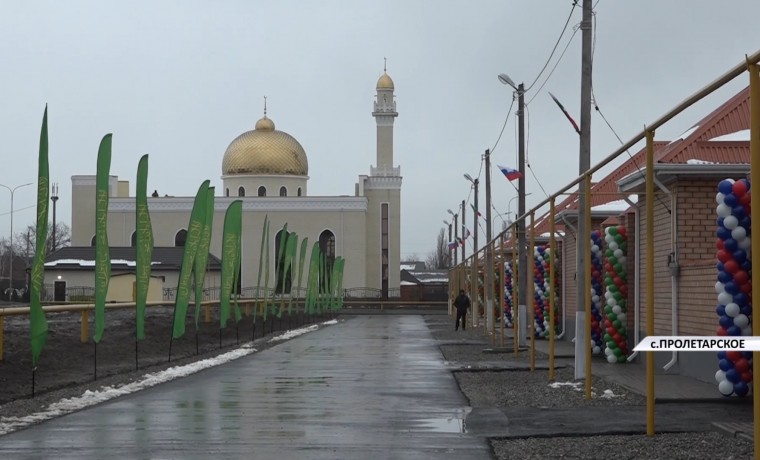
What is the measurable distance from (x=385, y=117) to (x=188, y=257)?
7412 cm

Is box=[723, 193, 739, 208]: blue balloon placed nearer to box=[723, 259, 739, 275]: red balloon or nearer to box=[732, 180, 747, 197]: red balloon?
box=[732, 180, 747, 197]: red balloon

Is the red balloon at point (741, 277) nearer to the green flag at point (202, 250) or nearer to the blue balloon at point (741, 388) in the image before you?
the blue balloon at point (741, 388)

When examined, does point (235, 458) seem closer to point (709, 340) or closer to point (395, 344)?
point (709, 340)

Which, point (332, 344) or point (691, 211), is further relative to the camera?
point (332, 344)

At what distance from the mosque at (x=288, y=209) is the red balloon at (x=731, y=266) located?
272ft

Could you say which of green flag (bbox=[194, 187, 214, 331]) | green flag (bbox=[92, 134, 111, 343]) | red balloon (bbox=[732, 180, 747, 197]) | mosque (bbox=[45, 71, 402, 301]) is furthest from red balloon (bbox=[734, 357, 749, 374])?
mosque (bbox=[45, 71, 402, 301])

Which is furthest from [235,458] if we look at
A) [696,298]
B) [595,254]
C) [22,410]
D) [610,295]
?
[595,254]

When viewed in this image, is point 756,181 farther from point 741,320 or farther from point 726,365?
point 741,320

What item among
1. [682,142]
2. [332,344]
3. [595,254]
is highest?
[682,142]

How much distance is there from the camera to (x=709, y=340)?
8453mm

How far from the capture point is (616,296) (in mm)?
21750

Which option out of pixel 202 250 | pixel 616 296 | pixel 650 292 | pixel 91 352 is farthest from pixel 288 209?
pixel 650 292

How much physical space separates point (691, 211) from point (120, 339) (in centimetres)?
1536

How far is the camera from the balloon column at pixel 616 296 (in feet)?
70.4
